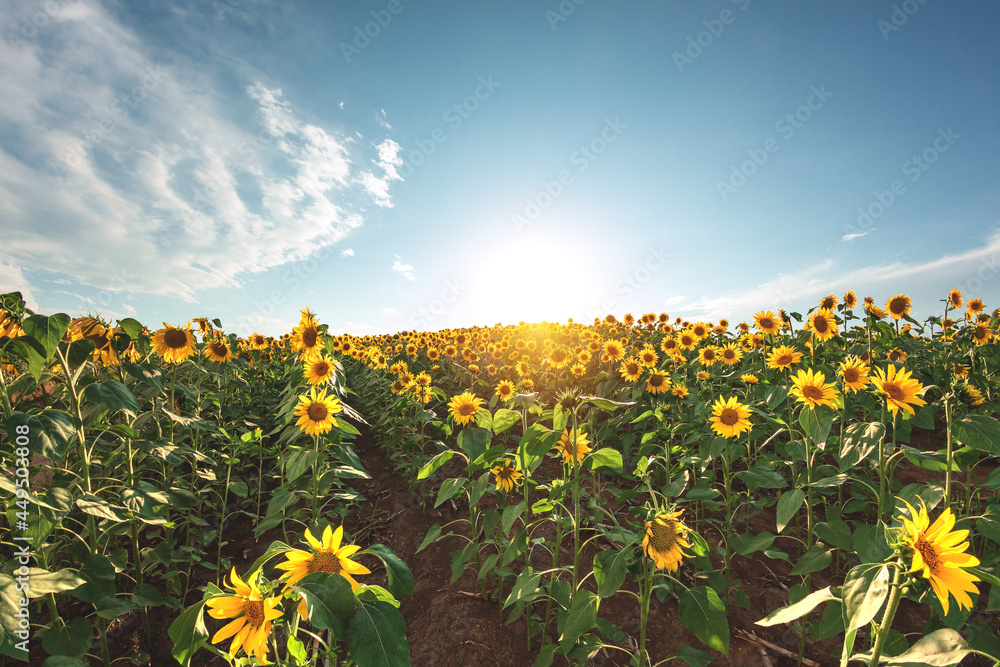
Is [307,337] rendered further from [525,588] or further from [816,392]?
[816,392]

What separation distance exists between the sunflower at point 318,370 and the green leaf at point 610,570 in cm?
209

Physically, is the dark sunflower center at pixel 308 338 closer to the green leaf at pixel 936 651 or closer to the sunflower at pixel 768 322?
the green leaf at pixel 936 651

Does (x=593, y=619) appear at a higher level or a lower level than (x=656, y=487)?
lower

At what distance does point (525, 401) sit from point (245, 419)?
4892 mm

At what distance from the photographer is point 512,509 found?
6.82ft

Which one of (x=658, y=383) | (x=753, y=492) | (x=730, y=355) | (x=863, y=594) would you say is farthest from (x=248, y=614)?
(x=730, y=355)

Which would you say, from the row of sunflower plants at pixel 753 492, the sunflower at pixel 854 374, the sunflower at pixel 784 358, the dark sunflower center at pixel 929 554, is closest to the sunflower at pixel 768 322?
the row of sunflower plants at pixel 753 492

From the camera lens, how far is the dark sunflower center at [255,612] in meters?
1.19

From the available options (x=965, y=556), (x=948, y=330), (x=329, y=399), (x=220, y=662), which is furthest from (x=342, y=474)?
(x=948, y=330)

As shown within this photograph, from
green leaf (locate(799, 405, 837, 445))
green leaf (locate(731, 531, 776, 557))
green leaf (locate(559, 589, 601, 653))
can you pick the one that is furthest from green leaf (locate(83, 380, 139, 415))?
green leaf (locate(799, 405, 837, 445))

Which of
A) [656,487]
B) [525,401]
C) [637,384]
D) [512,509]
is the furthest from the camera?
[637,384]

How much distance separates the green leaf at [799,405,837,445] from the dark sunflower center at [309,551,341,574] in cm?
263

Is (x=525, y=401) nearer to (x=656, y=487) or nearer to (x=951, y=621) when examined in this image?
(x=951, y=621)

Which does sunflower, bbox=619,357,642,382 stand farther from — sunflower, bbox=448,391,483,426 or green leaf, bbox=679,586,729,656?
green leaf, bbox=679,586,729,656
